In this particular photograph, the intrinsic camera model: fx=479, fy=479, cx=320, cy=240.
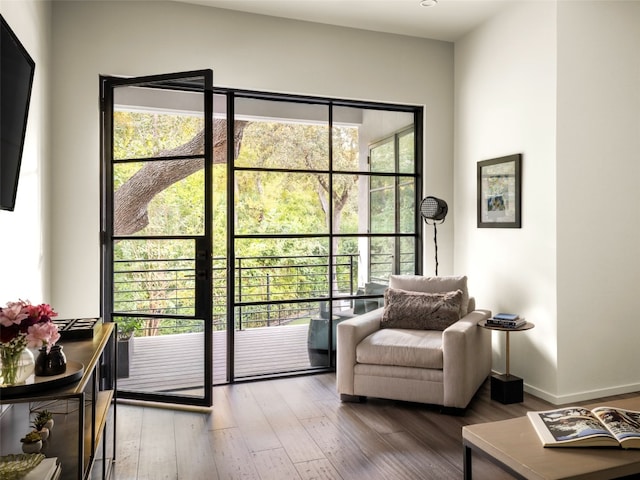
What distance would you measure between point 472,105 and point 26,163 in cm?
340

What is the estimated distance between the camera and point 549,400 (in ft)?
11.0

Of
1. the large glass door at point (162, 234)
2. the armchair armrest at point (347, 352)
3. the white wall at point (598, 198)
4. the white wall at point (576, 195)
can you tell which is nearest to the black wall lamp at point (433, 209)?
the white wall at point (576, 195)

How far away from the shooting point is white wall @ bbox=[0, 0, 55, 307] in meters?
2.31

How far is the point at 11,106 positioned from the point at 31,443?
137 cm

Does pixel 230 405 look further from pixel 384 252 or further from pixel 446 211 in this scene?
pixel 446 211

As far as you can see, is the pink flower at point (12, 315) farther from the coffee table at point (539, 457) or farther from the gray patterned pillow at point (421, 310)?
the gray patterned pillow at point (421, 310)

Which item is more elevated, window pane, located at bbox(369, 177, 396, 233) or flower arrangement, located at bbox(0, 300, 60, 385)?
window pane, located at bbox(369, 177, 396, 233)

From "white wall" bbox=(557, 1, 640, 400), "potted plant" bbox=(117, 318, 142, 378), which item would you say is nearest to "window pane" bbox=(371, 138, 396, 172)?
"white wall" bbox=(557, 1, 640, 400)

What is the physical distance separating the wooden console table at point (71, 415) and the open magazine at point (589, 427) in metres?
1.63

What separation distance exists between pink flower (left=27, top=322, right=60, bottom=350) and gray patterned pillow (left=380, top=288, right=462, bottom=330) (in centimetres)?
245

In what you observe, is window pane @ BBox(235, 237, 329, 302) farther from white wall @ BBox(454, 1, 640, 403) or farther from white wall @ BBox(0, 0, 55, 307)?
white wall @ BBox(454, 1, 640, 403)

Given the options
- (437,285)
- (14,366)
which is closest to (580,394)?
(437,285)

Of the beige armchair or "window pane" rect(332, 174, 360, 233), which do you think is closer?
the beige armchair

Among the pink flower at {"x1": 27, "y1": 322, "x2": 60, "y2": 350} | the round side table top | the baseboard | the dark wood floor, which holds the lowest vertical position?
the dark wood floor
